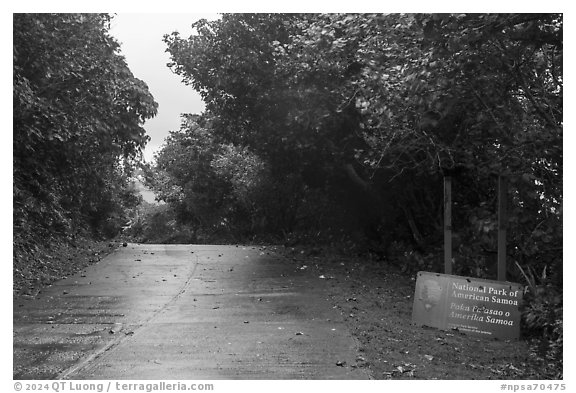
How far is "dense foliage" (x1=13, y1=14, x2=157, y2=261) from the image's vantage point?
13828mm

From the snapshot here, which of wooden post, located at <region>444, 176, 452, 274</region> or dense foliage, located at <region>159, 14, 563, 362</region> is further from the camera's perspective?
wooden post, located at <region>444, 176, 452, 274</region>

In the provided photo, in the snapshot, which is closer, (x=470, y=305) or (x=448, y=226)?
(x=470, y=305)

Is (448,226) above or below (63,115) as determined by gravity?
below

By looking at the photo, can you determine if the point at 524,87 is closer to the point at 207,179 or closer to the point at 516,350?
the point at 516,350

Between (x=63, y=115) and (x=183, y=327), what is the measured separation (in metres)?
6.96

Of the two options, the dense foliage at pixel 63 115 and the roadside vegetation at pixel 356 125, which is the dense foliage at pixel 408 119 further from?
the dense foliage at pixel 63 115

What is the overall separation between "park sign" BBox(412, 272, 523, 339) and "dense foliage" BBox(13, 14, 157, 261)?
284 inches

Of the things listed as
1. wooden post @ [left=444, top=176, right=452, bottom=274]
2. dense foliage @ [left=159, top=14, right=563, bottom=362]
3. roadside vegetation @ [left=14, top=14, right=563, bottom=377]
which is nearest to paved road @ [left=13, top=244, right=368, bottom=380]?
wooden post @ [left=444, top=176, right=452, bottom=274]

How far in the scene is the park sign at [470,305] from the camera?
393 inches

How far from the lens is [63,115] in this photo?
51.3 ft

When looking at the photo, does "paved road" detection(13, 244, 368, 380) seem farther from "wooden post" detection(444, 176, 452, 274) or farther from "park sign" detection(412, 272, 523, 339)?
"wooden post" detection(444, 176, 452, 274)

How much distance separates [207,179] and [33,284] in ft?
78.6

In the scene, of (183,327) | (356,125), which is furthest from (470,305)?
(356,125)

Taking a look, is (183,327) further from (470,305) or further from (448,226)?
(448,226)
